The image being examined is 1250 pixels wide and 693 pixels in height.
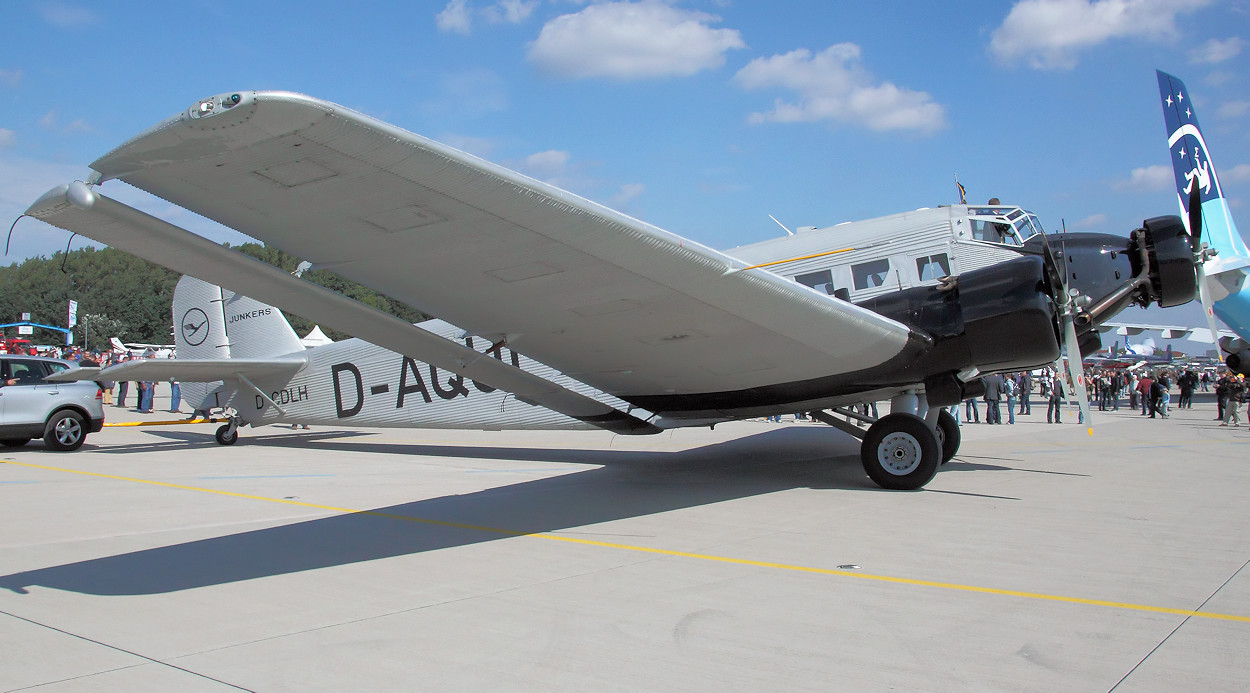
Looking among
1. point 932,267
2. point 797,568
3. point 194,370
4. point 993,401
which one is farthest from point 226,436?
point 993,401

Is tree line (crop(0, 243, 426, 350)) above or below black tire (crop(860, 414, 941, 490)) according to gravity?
above

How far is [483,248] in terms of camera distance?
15.4 ft

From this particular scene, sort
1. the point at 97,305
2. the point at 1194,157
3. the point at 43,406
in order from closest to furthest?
the point at 43,406, the point at 1194,157, the point at 97,305

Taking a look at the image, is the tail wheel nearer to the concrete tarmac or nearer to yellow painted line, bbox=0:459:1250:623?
the concrete tarmac

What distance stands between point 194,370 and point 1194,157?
2639 centimetres

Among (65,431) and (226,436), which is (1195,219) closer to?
(226,436)

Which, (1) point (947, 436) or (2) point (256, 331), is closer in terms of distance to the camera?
(1) point (947, 436)

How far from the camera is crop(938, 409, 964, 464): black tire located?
938 cm

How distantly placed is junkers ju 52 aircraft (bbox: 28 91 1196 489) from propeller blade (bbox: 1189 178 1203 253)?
0.14 m

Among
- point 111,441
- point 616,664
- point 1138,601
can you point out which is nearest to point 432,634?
point 616,664

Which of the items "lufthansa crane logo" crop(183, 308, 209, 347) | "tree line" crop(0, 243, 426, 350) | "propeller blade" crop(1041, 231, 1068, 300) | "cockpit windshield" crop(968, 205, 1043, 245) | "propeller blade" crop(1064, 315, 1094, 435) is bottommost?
"propeller blade" crop(1064, 315, 1094, 435)

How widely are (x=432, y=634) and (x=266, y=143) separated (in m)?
2.41

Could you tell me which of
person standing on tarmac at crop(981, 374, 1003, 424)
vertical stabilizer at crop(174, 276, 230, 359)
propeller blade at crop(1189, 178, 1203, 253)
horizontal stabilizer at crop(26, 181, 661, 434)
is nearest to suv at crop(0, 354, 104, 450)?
vertical stabilizer at crop(174, 276, 230, 359)

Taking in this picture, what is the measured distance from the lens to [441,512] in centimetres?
693
